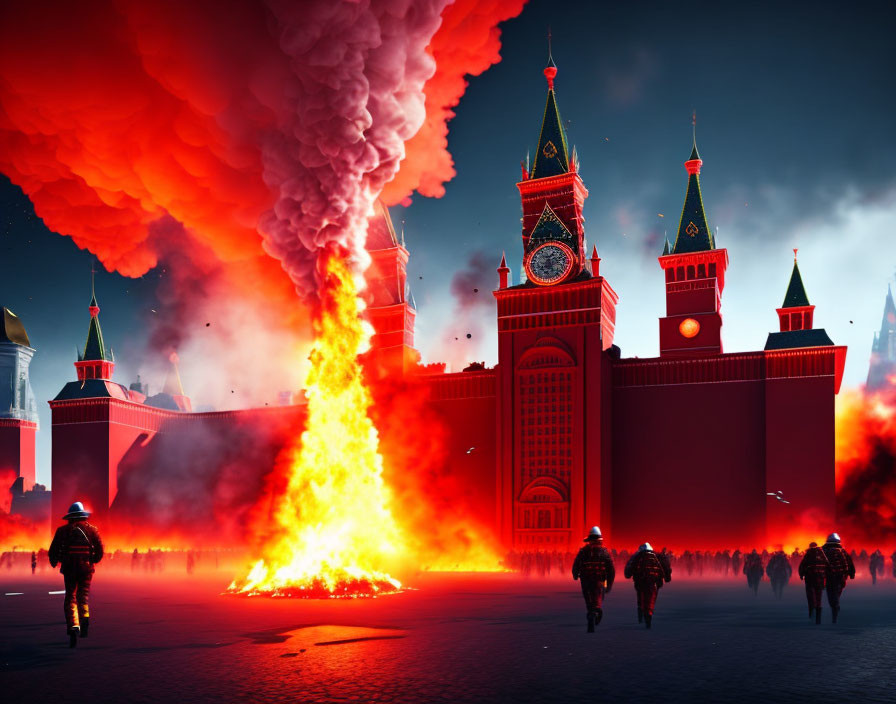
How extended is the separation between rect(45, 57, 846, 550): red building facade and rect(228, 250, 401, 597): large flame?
24.5m

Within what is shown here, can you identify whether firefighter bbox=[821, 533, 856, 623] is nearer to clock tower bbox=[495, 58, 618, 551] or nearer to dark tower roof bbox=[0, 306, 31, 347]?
clock tower bbox=[495, 58, 618, 551]

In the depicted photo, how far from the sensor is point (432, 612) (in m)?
20.0

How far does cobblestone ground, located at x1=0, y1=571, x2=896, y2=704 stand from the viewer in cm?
1000

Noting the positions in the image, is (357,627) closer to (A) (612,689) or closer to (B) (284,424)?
(A) (612,689)

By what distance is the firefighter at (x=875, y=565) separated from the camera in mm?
34344

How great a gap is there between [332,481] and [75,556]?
9.71m

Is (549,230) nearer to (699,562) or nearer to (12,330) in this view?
(699,562)

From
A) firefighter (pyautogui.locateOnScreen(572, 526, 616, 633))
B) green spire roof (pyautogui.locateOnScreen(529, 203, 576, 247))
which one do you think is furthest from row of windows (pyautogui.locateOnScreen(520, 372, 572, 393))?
firefighter (pyautogui.locateOnScreen(572, 526, 616, 633))

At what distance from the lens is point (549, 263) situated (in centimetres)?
4881

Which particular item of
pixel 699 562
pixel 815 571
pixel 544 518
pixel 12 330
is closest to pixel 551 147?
pixel 544 518

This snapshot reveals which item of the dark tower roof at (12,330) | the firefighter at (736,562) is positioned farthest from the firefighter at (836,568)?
the dark tower roof at (12,330)

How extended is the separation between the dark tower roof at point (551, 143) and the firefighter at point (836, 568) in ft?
114

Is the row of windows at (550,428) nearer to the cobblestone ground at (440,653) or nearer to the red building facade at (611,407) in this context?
the red building facade at (611,407)

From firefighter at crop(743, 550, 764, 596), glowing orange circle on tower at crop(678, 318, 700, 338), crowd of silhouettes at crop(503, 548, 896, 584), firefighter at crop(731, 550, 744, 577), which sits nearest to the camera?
firefighter at crop(743, 550, 764, 596)
